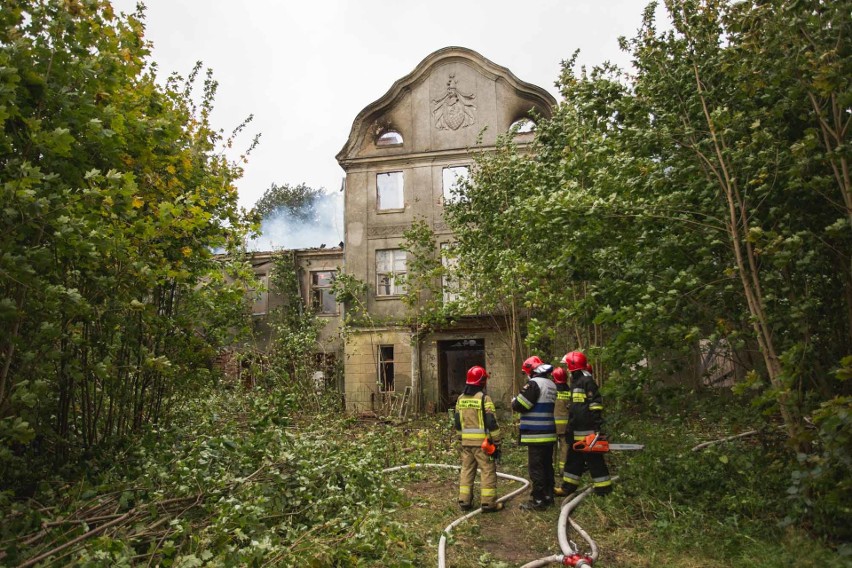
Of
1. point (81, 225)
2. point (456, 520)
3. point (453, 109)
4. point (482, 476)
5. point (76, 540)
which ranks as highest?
point (453, 109)

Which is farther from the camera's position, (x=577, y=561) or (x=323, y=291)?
(x=323, y=291)

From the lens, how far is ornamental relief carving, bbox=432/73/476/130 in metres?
21.3

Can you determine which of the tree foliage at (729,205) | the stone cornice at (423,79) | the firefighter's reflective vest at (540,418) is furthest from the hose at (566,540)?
the stone cornice at (423,79)

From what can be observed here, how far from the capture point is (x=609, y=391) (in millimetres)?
6879

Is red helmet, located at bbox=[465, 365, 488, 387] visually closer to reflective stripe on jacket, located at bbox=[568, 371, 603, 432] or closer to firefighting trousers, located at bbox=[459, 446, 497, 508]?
firefighting trousers, located at bbox=[459, 446, 497, 508]

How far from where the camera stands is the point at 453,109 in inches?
844

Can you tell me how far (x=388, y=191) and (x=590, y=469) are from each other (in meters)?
15.5

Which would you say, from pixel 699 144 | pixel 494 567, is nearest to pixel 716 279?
pixel 699 144

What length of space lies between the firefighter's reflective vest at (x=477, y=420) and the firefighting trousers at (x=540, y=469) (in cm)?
52

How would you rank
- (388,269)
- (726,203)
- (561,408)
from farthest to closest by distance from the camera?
(388,269) < (561,408) < (726,203)

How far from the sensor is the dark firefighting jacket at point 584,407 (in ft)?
26.0

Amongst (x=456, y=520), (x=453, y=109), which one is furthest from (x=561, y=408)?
(x=453, y=109)

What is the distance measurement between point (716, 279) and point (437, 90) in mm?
16967

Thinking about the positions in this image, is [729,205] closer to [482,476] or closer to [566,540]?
[566,540]
